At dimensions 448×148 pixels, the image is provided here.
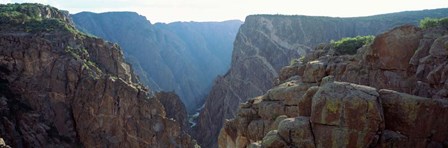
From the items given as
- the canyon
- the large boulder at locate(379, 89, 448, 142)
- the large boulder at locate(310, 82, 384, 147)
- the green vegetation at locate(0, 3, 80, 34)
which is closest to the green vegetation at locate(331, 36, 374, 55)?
the canyon

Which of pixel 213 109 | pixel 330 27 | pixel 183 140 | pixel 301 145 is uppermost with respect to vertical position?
pixel 301 145

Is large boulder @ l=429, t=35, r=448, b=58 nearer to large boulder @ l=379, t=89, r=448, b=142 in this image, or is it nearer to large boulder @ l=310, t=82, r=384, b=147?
large boulder @ l=379, t=89, r=448, b=142

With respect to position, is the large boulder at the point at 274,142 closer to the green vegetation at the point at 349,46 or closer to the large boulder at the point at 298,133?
the large boulder at the point at 298,133

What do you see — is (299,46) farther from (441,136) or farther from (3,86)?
(441,136)

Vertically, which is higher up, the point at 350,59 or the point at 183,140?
the point at 350,59

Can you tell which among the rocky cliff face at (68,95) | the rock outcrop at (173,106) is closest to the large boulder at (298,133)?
the rocky cliff face at (68,95)

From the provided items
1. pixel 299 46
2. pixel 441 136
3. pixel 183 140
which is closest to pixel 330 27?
pixel 299 46
